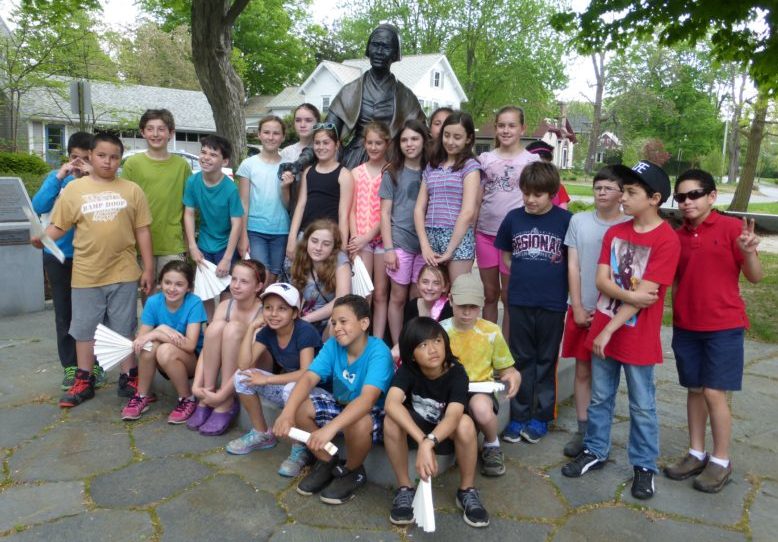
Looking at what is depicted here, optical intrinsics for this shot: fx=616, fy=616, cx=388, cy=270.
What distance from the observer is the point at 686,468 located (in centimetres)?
328

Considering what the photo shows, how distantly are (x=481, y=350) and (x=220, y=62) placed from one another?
731 centimetres

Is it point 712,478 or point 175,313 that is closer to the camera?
point 712,478

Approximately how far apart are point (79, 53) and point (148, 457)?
18.3 metres

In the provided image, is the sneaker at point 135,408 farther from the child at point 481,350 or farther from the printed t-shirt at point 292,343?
the child at point 481,350

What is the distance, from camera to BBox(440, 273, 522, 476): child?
10.7ft

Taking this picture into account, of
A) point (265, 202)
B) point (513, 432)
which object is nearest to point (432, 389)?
point (513, 432)

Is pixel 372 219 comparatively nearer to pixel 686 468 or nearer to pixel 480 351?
pixel 480 351

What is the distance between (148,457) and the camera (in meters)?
3.44

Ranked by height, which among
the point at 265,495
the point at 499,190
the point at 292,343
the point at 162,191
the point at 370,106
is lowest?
the point at 265,495

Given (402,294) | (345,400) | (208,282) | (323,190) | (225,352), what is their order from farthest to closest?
(208,282)
(323,190)
(402,294)
(225,352)
(345,400)

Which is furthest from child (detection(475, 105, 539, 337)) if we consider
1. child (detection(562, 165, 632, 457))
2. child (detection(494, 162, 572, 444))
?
child (detection(562, 165, 632, 457))

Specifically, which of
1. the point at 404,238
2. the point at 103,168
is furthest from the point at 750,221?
the point at 103,168

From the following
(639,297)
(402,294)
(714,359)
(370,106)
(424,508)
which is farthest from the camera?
(370,106)

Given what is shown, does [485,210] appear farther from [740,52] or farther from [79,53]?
[79,53]
